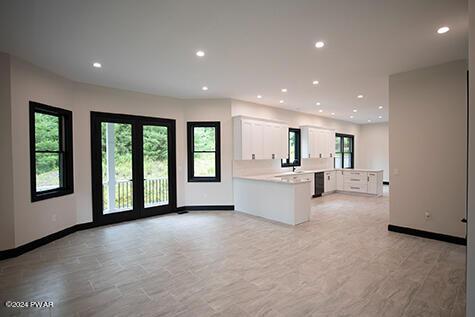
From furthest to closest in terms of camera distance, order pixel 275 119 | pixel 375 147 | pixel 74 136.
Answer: pixel 375 147 → pixel 275 119 → pixel 74 136

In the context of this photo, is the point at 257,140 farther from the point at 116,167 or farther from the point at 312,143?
the point at 116,167

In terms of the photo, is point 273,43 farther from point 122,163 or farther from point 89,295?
point 122,163

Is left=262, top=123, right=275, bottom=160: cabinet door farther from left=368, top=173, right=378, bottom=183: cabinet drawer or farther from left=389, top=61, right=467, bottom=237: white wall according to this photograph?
left=368, top=173, right=378, bottom=183: cabinet drawer

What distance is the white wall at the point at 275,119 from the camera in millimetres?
6598

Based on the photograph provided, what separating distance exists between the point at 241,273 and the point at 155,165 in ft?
12.7

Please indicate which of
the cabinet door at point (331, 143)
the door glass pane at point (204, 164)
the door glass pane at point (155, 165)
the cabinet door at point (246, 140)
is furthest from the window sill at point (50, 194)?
the cabinet door at point (331, 143)

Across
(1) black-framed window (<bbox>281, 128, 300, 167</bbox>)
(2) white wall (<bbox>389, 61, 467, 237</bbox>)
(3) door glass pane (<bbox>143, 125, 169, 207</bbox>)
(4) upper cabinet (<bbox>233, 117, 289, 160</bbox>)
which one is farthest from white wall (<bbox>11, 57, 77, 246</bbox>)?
(1) black-framed window (<bbox>281, 128, 300, 167</bbox>)

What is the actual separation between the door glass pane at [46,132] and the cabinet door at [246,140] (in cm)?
399

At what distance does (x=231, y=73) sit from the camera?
440 centimetres

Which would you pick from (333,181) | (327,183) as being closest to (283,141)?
(327,183)

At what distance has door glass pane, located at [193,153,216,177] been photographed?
6.41 metres

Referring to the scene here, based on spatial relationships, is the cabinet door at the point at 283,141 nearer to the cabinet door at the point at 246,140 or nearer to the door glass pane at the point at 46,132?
the cabinet door at the point at 246,140

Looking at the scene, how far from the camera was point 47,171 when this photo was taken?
4301 mm

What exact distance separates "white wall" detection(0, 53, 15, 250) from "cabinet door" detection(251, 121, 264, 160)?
4.80 meters
